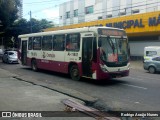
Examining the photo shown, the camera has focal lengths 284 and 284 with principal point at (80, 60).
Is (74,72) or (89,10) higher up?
(89,10)

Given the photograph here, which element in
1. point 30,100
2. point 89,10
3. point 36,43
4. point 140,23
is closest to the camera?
point 30,100

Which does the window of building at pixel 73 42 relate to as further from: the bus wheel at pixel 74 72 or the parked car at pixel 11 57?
the parked car at pixel 11 57

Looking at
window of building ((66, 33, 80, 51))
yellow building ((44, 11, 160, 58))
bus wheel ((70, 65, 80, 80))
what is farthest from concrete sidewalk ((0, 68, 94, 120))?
yellow building ((44, 11, 160, 58))

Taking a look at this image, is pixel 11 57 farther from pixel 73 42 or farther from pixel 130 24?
pixel 73 42

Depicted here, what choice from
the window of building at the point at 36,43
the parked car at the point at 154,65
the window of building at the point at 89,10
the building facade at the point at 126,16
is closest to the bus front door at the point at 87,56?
the window of building at the point at 36,43

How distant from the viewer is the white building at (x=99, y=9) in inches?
1664

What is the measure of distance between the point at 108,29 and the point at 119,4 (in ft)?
109

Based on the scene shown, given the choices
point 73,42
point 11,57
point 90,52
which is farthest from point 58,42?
point 11,57

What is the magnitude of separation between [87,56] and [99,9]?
1481 inches

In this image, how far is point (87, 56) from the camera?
14688 millimetres

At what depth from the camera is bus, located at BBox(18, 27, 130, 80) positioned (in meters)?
14.0

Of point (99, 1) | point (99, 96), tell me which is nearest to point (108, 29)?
point (99, 96)

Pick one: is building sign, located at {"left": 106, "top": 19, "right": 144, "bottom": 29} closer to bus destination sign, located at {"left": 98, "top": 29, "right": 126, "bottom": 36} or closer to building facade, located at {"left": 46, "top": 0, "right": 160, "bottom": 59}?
building facade, located at {"left": 46, "top": 0, "right": 160, "bottom": 59}

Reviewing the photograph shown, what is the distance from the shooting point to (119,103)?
33.0ft
